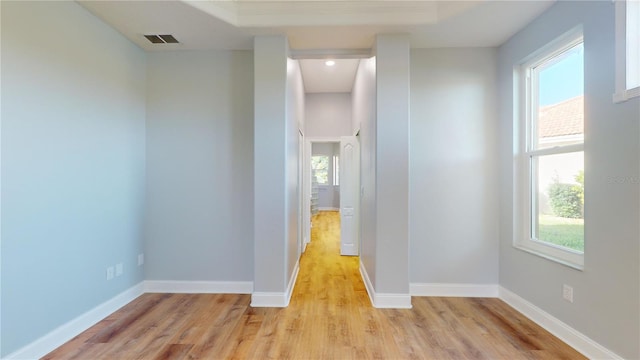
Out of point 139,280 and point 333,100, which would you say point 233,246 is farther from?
point 333,100

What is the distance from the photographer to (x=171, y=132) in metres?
3.17

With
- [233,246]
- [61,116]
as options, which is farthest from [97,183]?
[233,246]

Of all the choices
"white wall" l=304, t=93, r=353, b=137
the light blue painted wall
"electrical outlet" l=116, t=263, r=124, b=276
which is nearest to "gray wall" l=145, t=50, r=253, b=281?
the light blue painted wall

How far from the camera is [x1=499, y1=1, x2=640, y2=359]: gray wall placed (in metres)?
1.74

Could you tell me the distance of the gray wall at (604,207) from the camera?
174cm

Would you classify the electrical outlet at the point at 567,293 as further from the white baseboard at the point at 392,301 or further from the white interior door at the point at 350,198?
the white interior door at the point at 350,198

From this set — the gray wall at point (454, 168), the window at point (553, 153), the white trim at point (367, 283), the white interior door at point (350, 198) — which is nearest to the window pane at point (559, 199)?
the window at point (553, 153)

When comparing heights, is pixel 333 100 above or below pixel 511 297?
above

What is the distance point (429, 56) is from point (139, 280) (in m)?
3.86

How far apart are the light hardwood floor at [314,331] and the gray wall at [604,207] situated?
12.6 inches

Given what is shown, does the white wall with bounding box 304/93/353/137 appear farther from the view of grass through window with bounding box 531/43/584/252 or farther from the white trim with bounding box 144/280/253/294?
the view of grass through window with bounding box 531/43/584/252

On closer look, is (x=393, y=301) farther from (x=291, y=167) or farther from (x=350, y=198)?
(x=350, y=198)

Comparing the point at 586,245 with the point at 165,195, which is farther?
the point at 165,195

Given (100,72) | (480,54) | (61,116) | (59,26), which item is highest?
(480,54)
